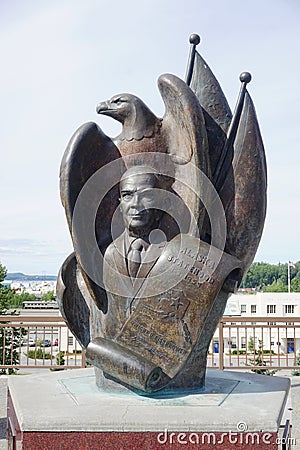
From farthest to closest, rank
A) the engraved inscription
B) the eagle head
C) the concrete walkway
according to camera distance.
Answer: the concrete walkway, the eagle head, the engraved inscription

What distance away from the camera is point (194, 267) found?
4008 millimetres

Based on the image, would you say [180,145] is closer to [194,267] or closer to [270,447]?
[194,267]

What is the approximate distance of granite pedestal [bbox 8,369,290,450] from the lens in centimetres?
346

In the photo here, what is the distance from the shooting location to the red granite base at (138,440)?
345 cm

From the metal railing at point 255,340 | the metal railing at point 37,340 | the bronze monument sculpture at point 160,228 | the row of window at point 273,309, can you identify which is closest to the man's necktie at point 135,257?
the bronze monument sculpture at point 160,228

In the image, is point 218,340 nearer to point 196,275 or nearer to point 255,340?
point 255,340

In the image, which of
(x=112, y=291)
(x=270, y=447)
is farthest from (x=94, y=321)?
(x=270, y=447)

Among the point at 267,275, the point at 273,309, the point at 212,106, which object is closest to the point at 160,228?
the point at 212,106

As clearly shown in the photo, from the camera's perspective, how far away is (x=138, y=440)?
11.4ft

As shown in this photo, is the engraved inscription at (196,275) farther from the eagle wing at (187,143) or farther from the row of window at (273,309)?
the row of window at (273,309)

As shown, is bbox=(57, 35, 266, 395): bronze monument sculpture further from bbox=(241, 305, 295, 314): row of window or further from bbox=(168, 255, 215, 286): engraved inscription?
bbox=(241, 305, 295, 314): row of window

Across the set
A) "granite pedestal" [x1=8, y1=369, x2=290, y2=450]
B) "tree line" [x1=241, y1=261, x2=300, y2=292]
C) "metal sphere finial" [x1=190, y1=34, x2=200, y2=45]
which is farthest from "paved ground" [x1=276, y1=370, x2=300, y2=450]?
"tree line" [x1=241, y1=261, x2=300, y2=292]

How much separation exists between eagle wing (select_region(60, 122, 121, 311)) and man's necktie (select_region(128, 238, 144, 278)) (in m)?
0.28

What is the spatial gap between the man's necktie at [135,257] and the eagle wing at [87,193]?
11.0 inches
